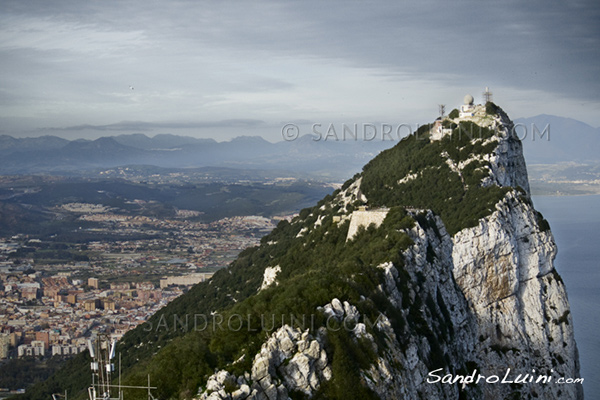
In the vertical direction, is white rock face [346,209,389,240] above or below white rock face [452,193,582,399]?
above

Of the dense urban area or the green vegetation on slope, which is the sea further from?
Result: the dense urban area

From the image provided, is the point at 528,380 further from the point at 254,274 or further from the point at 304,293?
the point at 304,293

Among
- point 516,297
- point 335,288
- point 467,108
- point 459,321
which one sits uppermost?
point 467,108

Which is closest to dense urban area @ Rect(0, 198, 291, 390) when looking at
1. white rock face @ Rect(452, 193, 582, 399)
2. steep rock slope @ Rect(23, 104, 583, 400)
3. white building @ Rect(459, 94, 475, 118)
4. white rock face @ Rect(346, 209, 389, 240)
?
steep rock slope @ Rect(23, 104, 583, 400)

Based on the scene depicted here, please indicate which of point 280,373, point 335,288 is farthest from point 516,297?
point 280,373

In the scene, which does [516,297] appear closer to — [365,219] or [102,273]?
[365,219]

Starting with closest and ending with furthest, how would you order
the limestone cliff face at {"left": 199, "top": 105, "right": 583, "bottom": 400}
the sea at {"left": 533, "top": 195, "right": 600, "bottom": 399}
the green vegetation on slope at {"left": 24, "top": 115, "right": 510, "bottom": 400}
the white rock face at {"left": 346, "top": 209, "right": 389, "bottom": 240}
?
the limestone cliff face at {"left": 199, "top": 105, "right": 583, "bottom": 400} → the green vegetation on slope at {"left": 24, "top": 115, "right": 510, "bottom": 400} → the white rock face at {"left": 346, "top": 209, "right": 389, "bottom": 240} → the sea at {"left": 533, "top": 195, "right": 600, "bottom": 399}

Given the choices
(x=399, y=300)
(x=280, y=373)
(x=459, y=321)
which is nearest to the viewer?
(x=280, y=373)
